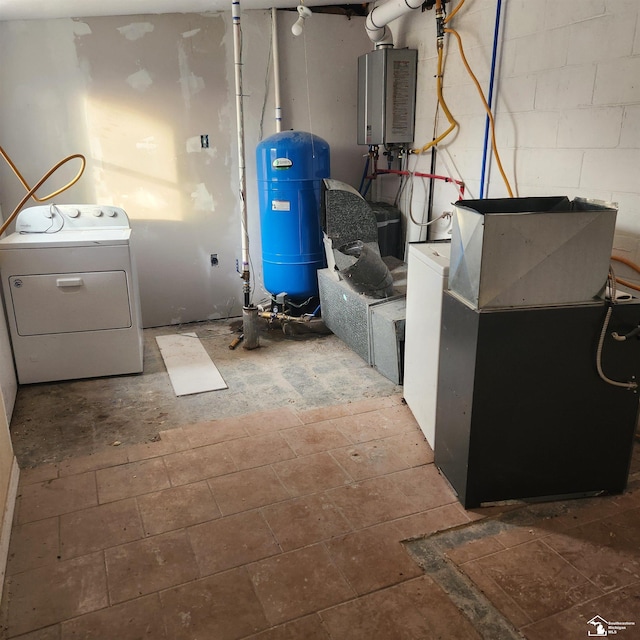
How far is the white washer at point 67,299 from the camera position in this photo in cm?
313

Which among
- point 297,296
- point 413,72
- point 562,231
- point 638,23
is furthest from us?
point 297,296

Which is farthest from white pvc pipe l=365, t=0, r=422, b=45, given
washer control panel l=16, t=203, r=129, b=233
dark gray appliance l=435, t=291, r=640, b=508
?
dark gray appliance l=435, t=291, r=640, b=508

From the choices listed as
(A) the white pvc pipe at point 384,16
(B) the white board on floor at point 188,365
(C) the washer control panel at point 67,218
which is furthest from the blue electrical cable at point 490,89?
(C) the washer control panel at point 67,218

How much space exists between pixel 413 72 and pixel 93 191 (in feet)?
8.34

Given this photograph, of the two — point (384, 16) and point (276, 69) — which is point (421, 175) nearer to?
point (384, 16)

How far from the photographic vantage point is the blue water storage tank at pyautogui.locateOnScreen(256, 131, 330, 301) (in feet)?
12.7

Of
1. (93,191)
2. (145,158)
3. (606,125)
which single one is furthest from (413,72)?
(93,191)

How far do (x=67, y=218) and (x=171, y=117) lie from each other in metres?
1.16

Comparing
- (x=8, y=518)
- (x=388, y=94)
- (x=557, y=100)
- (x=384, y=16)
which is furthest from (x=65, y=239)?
(x=557, y=100)

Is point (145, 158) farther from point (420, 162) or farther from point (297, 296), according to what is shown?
point (420, 162)

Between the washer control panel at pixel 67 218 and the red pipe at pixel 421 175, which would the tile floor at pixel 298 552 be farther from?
the red pipe at pixel 421 175

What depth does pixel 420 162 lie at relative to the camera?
4.06 m

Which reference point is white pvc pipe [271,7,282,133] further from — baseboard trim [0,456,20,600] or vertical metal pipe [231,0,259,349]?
baseboard trim [0,456,20,600]

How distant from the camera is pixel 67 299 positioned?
322cm
